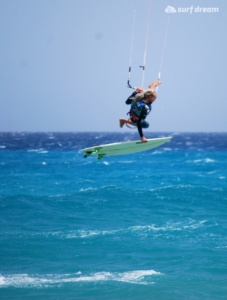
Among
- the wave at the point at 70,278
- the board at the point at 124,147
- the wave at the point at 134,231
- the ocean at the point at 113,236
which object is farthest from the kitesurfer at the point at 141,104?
the wave at the point at 134,231

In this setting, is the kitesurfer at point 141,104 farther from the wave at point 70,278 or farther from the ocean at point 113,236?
the wave at point 70,278

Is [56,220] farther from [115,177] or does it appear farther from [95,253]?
[115,177]

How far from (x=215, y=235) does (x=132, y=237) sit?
535 centimetres

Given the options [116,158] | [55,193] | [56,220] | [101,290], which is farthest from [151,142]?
[116,158]

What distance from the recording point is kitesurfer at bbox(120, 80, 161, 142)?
14164 mm

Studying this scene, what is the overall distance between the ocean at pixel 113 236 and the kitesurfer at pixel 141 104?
29.6 feet

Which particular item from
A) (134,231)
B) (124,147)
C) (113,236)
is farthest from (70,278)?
(134,231)

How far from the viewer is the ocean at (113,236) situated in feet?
70.7

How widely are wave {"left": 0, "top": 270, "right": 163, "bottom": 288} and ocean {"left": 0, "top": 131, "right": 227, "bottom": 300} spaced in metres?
0.05

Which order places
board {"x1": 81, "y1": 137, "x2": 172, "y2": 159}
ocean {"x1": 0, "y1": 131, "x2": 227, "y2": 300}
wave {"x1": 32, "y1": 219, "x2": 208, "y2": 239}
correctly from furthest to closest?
wave {"x1": 32, "y1": 219, "x2": 208, "y2": 239} → ocean {"x1": 0, "y1": 131, "x2": 227, "y2": 300} → board {"x1": 81, "y1": 137, "x2": 172, "y2": 159}

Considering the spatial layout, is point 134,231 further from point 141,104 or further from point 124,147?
point 141,104

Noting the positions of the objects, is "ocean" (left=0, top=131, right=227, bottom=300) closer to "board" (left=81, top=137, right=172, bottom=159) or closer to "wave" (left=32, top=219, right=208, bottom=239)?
"wave" (left=32, top=219, right=208, bottom=239)

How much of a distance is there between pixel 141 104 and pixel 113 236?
17.1 m

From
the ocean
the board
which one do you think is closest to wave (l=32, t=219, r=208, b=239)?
the ocean
